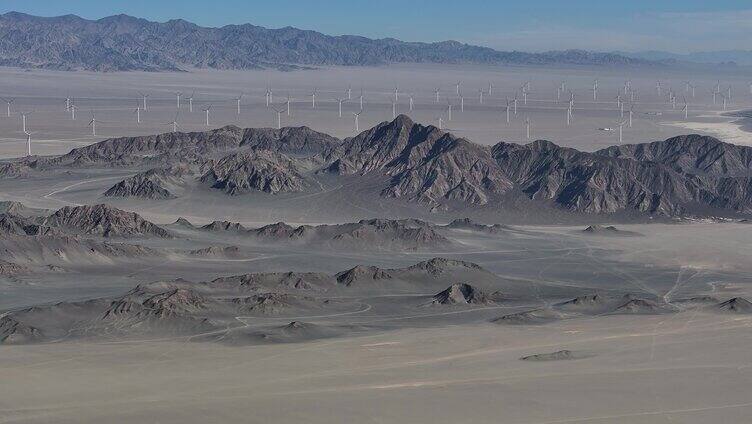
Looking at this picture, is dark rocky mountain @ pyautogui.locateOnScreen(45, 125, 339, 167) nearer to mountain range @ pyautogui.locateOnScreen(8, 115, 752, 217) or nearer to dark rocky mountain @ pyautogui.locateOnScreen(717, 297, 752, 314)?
mountain range @ pyautogui.locateOnScreen(8, 115, 752, 217)

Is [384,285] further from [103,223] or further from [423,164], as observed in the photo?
[423,164]

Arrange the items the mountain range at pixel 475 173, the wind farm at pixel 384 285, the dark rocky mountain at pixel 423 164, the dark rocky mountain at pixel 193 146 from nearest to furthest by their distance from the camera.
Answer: the wind farm at pixel 384 285 → the mountain range at pixel 475 173 → the dark rocky mountain at pixel 423 164 → the dark rocky mountain at pixel 193 146

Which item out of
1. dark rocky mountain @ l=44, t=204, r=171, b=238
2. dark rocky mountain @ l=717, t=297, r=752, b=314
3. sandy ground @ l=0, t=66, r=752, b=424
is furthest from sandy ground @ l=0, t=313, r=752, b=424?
dark rocky mountain @ l=44, t=204, r=171, b=238

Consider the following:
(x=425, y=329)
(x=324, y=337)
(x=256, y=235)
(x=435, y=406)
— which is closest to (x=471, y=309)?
(x=425, y=329)

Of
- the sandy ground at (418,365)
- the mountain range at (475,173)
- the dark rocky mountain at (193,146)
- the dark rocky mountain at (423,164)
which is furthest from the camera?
the dark rocky mountain at (193,146)

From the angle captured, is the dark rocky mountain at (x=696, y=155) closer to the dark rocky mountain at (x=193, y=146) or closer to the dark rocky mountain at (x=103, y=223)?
the dark rocky mountain at (x=193, y=146)

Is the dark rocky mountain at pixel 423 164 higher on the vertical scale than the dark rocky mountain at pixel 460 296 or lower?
higher

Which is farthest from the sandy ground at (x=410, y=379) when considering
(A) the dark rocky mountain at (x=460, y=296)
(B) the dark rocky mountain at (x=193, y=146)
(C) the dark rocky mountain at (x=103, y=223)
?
(B) the dark rocky mountain at (x=193, y=146)

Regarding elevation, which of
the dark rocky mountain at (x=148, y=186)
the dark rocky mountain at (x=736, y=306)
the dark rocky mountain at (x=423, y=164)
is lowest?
the dark rocky mountain at (x=148, y=186)
